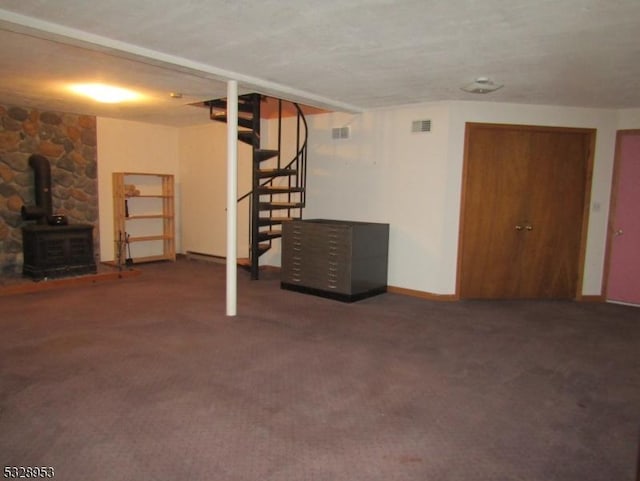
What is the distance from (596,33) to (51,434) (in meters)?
4.09

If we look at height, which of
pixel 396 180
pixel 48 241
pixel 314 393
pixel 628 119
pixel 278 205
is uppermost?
pixel 628 119

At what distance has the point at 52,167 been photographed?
641cm

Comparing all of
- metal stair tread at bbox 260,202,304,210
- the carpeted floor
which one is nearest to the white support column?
the carpeted floor

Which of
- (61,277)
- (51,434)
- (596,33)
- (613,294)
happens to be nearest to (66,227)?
(61,277)

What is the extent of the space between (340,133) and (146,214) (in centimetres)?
378

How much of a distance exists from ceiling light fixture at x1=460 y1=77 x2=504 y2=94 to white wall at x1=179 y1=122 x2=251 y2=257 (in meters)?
3.76

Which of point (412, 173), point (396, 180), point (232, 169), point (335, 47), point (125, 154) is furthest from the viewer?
point (125, 154)

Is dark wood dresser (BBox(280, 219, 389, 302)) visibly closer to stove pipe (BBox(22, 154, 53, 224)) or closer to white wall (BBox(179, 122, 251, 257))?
white wall (BBox(179, 122, 251, 257))

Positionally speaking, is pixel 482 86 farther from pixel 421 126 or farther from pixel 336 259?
pixel 336 259

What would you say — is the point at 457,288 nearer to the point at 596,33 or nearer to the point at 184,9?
the point at 596,33

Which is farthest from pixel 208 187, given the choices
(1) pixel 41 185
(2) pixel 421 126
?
(2) pixel 421 126

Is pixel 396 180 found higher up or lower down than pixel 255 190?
higher up

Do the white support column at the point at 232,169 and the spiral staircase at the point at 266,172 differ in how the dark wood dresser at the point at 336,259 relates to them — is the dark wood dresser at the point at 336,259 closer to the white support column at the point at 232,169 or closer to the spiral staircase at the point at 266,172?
the spiral staircase at the point at 266,172

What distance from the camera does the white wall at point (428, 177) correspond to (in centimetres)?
531
